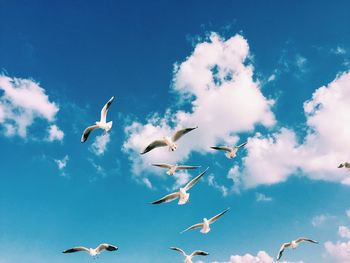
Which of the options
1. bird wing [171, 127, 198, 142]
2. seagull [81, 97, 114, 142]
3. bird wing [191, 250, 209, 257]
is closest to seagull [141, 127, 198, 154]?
bird wing [171, 127, 198, 142]

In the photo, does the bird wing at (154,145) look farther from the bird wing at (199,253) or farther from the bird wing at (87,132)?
the bird wing at (199,253)

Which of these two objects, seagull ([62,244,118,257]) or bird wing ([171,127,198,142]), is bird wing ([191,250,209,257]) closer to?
seagull ([62,244,118,257])

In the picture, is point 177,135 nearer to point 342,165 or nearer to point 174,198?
point 174,198

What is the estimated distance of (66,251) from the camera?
3020 centimetres

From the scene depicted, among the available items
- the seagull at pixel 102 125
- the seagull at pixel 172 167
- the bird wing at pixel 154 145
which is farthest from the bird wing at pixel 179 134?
the seagull at pixel 102 125

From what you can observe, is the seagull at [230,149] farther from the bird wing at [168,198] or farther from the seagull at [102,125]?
the seagull at [102,125]

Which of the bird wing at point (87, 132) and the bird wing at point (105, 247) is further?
the bird wing at point (87, 132)

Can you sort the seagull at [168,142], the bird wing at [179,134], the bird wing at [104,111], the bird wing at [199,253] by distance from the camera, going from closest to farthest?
1. the bird wing at [179,134]
2. the seagull at [168,142]
3. the bird wing at [104,111]
4. the bird wing at [199,253]

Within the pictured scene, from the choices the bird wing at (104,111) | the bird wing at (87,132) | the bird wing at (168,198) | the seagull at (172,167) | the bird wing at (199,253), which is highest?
the bird wing at (104,111)

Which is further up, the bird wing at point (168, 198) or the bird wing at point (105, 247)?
the bird wing at point (168, 198)

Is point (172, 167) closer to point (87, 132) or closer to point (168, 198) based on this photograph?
point (168, 198)

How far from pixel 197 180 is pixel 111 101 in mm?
8592

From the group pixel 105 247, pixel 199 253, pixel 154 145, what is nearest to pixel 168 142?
pixel 154 145

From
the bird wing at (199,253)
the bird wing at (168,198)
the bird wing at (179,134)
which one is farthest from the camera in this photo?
the bird wing at (199,253)
